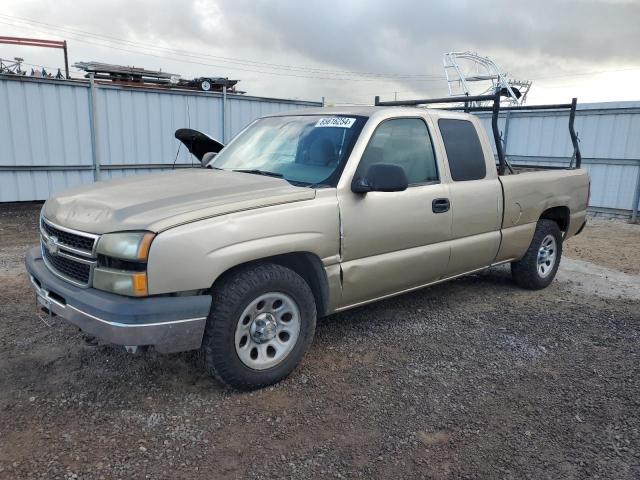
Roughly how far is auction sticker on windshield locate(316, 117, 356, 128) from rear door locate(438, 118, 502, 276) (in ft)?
3.16

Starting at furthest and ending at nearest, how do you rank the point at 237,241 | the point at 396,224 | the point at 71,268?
1. the point at 396,224
2. the point at 71,268
3. the point at 237,241

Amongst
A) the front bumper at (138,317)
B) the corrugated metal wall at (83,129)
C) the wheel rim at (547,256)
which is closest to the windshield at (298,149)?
the front bumper at (138,317)

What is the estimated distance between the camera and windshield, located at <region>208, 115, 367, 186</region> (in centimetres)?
382

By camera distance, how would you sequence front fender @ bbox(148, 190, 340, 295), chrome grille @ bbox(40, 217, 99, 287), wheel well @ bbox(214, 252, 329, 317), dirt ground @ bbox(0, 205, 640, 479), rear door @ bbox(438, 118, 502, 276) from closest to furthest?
dirt ground @ bbox(0, 205, 640, 479) < front fender @ bbox(148, 190, 340, 295) < chrome grille @ bbox(40, 217, 99, 287) < wheel well @ bbox(214, 252, 329, 317) < rear door @ bbox(438, 118, 502, 276)

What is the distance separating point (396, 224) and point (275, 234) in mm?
1129

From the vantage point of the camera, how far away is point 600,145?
12000 millimetres

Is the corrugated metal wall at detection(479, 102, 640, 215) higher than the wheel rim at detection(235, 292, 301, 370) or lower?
higher

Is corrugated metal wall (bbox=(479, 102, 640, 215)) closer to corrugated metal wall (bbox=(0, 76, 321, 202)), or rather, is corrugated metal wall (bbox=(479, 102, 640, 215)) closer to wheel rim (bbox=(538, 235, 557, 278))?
wheel rim (bbox=(538, 235, 557, 278))

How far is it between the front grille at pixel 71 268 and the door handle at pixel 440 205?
2.64m

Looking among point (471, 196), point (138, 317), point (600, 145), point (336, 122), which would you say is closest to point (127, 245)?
point (138, 317)

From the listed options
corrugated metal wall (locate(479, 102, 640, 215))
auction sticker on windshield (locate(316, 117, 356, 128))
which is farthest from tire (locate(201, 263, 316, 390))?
corrugated metal wall (locate(479, 102, 640, 215))

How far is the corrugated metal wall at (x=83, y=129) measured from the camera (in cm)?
945

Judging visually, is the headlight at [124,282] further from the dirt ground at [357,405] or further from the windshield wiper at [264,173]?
the windshield wiper at [264,173]

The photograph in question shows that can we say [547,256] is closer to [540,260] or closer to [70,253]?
[540,260]
